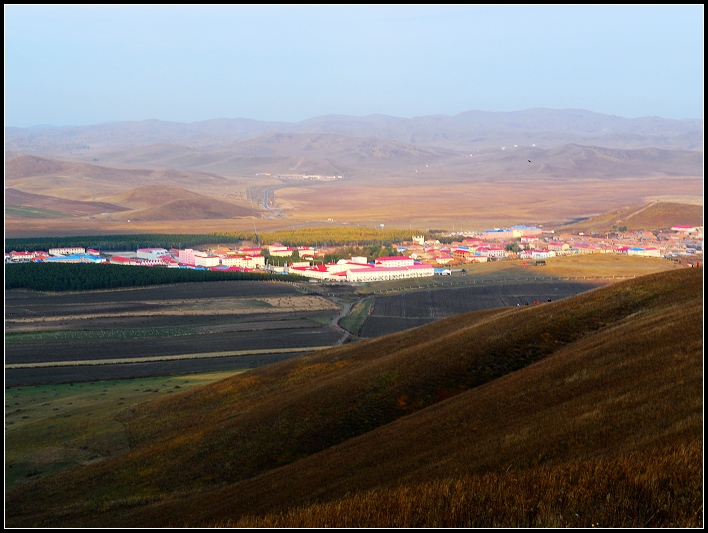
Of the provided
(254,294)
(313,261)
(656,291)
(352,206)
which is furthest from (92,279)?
(352,206)

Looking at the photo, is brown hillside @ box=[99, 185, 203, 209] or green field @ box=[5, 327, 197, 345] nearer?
green field @ box=[5, 327, 197, 345]

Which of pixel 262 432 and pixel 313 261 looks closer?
pixel 262 432

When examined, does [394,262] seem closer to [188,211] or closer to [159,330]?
[159,330]

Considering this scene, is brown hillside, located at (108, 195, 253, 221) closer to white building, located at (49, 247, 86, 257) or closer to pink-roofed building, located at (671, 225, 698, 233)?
white building, located at (49, 247, 86, 257)

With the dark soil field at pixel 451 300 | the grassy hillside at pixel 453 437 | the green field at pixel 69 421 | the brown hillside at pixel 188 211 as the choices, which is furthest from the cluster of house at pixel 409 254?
the grassy hillside at pixel 453 437

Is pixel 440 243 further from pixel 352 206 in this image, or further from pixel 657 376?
pixel 657 376

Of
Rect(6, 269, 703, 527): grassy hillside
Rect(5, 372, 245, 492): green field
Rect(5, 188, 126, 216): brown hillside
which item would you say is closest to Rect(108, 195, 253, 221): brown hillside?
Rect(5, 188, 126, 216): brown hillside
